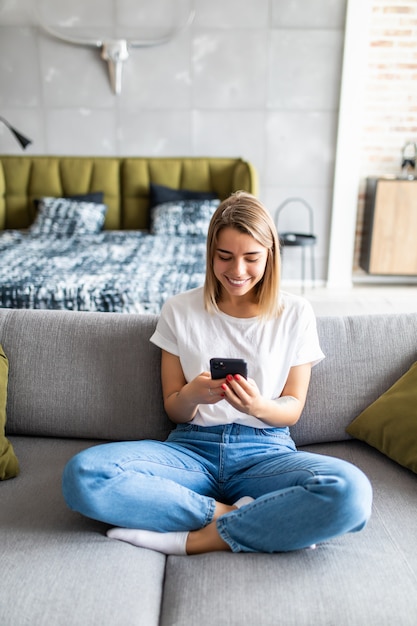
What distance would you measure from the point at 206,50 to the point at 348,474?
3686 mm

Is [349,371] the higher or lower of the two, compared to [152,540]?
higher

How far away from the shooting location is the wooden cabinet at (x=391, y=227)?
13.1ft

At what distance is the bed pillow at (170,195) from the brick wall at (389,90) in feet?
4.33

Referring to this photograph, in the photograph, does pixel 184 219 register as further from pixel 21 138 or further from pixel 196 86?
pixel 21 138

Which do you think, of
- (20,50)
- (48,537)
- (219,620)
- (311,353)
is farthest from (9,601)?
(20,50)

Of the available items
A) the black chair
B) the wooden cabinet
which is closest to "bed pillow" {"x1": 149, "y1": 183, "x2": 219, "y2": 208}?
the black chair

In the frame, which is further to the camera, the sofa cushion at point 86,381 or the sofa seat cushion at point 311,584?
the sofa cushion at point 86,381

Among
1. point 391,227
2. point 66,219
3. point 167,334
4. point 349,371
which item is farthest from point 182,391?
point 391,227

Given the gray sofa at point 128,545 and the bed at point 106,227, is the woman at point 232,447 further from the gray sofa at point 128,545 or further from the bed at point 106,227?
the bed at point 106,227

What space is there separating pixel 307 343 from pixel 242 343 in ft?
0.56

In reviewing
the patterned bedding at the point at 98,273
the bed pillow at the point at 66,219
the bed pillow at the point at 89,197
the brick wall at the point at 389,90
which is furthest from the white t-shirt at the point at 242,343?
the brick wall at the point at 389,90

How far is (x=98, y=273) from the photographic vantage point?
2586 mm

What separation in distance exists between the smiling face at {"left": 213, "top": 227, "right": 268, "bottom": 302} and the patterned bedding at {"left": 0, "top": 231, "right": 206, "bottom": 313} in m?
1.10

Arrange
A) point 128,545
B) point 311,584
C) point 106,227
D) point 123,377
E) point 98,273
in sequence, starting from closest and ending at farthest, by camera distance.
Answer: point 311,584 < point 128,545 < point 123,377 < point 98,273 < point 106,227
